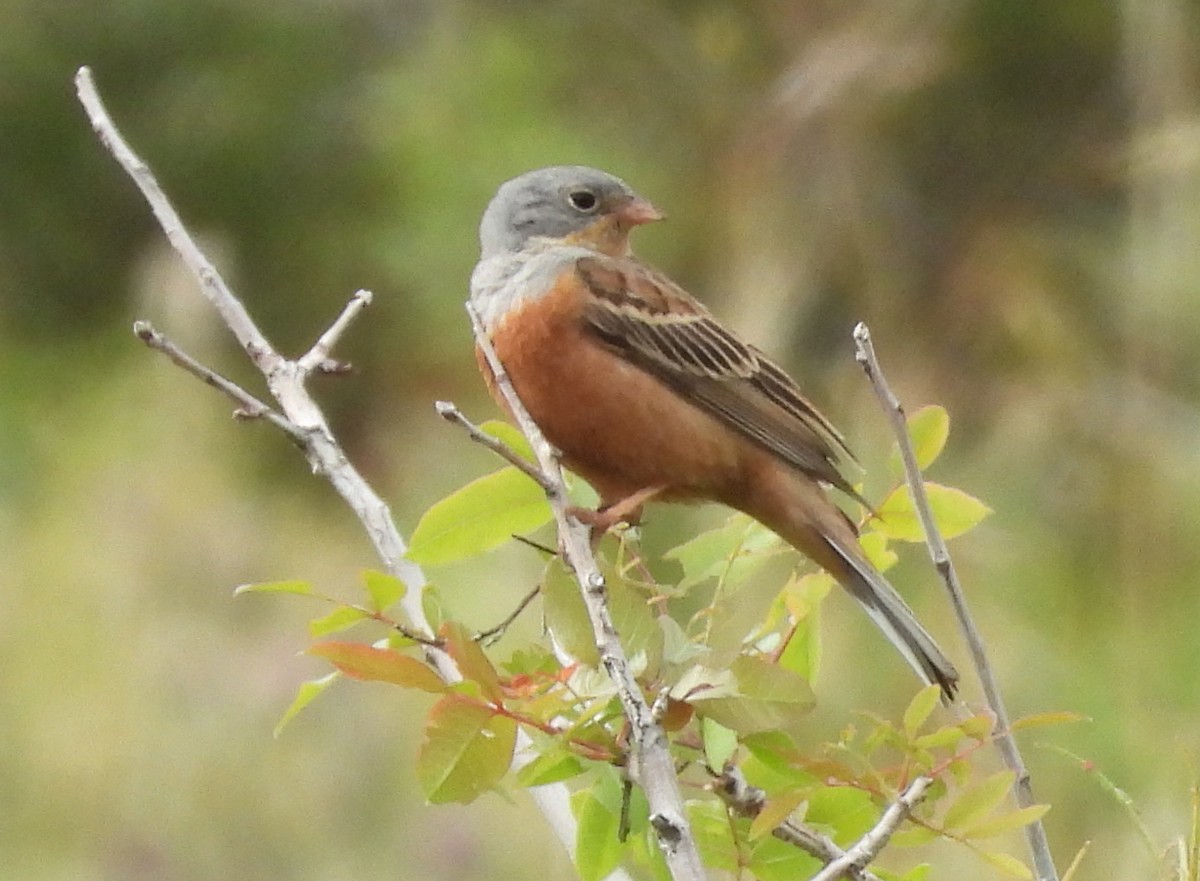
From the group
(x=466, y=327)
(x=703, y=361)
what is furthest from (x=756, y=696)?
(x=466, y=327)

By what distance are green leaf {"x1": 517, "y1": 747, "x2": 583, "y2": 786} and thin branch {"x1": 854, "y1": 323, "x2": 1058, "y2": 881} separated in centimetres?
34

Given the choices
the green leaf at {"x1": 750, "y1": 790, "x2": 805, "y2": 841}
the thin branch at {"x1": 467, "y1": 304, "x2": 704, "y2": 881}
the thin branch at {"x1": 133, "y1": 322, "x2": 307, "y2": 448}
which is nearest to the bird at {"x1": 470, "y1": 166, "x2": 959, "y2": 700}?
the thin branch at {"x1": 133, "y1": 322, "x2": 307, "y2": 448}

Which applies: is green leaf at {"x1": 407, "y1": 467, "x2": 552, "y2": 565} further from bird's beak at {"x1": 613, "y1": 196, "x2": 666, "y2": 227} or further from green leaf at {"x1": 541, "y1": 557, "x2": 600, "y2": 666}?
bird's beak at {"x1": 613, "y1": 196, "x2": 666, "y2": 227}

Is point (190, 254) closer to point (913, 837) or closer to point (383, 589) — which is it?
point (383, 589)

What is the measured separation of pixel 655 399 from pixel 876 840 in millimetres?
1486

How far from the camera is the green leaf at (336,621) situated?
5.01 feet

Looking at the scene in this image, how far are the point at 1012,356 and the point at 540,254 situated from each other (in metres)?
2.77

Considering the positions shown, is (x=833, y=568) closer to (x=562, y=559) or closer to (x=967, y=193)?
(x=562, y=559)

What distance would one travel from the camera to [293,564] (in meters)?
5.89

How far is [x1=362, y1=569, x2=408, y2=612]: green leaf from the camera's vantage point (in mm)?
1583

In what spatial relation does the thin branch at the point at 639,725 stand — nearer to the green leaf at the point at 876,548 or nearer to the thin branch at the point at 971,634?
the thin branch at the point at 971,634

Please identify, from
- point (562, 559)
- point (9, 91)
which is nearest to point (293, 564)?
point (9, 91)

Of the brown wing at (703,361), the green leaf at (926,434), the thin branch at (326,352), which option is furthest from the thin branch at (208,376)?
the brown wing at (703,361)

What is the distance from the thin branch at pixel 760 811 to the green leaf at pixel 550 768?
0.39 feet
